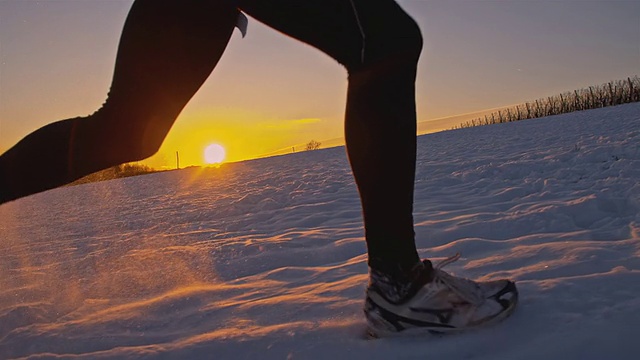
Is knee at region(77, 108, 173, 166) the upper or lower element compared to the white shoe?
upper

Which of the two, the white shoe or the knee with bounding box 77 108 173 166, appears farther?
the knee with bounding box 77 108 173 166

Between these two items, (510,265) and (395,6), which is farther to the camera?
(510,265)

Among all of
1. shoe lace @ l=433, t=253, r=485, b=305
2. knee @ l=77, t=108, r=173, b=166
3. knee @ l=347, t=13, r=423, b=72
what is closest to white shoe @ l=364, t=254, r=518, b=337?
shoe lace @ l=433, t=253, r=485, b=305

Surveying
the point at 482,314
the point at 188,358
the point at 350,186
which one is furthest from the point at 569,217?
the point at 350,186

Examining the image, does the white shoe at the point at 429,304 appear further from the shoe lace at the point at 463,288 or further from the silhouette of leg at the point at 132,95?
the silhouette of leg at the point at 132,95

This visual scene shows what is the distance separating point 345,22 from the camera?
3.74 ft

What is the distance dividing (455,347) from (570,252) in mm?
792

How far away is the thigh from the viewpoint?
1.12m

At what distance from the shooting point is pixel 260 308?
1.51m

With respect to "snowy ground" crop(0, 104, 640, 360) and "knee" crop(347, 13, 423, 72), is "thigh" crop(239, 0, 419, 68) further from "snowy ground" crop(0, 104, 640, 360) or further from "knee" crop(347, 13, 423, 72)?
"snowy ground" crop(0, 104, 640, 360)

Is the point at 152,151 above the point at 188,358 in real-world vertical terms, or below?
above

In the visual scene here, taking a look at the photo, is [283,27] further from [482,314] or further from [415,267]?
[482,314]

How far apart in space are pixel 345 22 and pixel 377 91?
0.17 m

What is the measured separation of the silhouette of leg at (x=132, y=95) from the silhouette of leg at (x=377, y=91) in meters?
0.14
